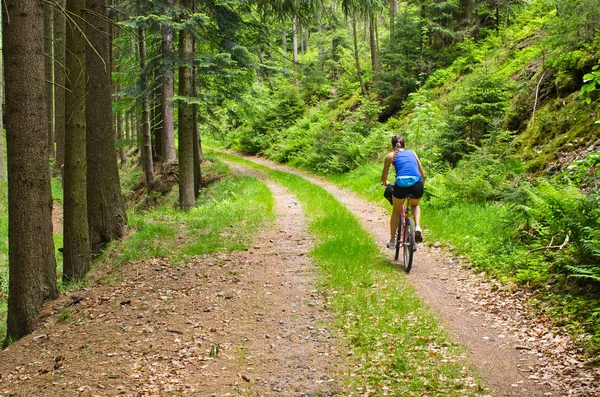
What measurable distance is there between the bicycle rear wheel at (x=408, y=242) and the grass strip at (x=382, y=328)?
225 mm

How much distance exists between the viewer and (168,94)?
17.3 m

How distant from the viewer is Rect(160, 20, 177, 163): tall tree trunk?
13914 millimetres

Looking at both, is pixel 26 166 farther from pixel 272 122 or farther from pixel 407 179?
pixel 272 122

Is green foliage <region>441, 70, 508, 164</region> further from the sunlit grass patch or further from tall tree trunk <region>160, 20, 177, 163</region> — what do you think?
tall tree trunk <region>160, 20, 177, 163</region>

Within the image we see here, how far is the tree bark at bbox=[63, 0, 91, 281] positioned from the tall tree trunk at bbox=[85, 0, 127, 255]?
3.89ft

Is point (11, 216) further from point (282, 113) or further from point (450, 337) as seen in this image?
point (282, 113)

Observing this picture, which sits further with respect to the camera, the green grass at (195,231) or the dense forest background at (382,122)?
the green grass at (195,231)

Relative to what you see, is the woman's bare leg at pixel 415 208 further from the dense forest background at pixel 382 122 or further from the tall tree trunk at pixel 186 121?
the tall tree trunk at pixel 186 121

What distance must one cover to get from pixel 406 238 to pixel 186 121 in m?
8.40

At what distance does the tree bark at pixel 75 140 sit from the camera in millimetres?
8242

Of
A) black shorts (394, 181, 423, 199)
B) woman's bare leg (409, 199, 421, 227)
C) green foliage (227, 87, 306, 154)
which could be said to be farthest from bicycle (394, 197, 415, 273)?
green foliage (227, 87, 306, 154)

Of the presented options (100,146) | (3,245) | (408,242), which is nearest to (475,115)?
(408,242)

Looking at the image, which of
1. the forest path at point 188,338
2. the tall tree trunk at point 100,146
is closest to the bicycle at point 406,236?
the forest path at point 188,338

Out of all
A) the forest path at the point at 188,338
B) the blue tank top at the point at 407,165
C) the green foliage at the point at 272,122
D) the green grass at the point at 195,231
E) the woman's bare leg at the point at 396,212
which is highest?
the green foliage at the point at 272,122
